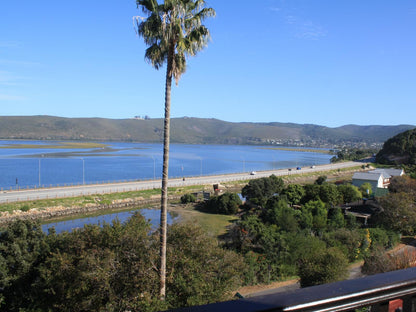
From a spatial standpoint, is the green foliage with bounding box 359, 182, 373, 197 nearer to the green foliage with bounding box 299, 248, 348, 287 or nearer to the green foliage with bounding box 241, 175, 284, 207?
the green foliage with bounding box 241, 175, 284, 207

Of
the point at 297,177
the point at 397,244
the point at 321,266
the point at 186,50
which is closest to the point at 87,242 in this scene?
the point at 186,50

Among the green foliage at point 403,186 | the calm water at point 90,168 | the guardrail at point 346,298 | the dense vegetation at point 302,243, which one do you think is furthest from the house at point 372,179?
the guardrail at point 346,298

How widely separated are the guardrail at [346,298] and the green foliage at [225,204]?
3733cm

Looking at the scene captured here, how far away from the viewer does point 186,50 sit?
31.9 feet

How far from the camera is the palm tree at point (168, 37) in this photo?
9336 millimetres

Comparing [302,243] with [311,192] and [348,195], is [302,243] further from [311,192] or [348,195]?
[348,195]

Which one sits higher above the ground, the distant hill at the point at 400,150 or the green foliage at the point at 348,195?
→ the distant hill at the point at 400,150

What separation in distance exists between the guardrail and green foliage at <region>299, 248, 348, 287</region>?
550 inches

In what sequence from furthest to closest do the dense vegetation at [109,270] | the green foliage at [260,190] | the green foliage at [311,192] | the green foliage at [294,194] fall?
the green foliage at [260,190]
the green foliage at [294,194]
the green foliage at [311,192]
the dense vegetation at [109,270]

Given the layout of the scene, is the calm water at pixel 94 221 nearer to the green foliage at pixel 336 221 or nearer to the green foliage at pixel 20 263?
the green foliage at pixel 336 221

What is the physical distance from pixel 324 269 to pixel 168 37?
11.4 m

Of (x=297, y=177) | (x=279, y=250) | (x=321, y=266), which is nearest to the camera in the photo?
(x=321, y=266)

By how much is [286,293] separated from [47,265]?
1299 cm

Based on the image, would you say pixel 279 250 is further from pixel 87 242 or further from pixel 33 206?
pixel 33 206
